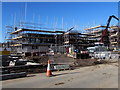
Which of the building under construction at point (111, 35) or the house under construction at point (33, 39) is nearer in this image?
the house under construction at point (33, 39)

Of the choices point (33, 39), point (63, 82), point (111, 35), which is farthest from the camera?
point (111, 35)

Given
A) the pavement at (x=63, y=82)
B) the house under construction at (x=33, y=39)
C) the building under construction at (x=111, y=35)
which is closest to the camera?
the pavement at (x=63, y=82)

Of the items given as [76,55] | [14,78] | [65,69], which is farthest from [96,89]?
[76,55]

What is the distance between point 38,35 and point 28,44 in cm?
1024

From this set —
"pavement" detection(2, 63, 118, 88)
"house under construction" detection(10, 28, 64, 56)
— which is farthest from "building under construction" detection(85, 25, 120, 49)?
"pavement" detection(2, 63, 118, 88)

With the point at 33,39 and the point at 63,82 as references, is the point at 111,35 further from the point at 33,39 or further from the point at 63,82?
the point at 63,82

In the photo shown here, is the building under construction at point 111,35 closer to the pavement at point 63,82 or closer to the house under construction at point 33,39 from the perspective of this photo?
the house under construction at point 33,39

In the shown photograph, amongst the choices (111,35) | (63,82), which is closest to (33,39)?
(111,35)

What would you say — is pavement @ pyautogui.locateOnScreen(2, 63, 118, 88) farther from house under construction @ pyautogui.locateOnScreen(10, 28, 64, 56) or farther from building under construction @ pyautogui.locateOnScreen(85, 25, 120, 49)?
building under construction @ pyautogui.locateOnScreen(85, 25, 120, 49)

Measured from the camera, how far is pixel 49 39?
8794cm

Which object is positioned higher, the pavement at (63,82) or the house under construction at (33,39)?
the house under construction at (33,39)

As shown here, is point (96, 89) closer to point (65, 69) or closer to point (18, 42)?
point (65, 69)

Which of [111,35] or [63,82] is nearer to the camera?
[63,82]

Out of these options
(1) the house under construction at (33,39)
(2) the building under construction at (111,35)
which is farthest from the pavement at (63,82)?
(2) the building under construction at (111,35)
